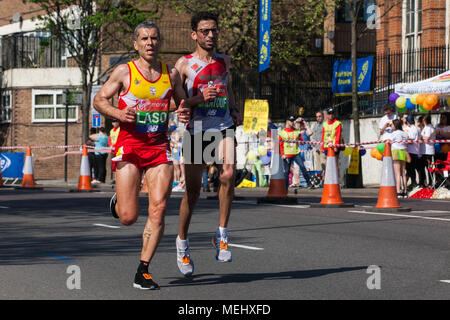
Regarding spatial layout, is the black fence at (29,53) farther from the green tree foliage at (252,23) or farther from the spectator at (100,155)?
the spectator at (100,155)

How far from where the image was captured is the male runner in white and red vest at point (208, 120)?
8.23 m

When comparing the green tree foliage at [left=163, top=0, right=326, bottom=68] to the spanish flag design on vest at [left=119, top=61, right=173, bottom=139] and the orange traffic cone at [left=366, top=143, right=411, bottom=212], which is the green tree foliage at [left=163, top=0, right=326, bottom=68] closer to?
the orange traffic cone at [left=366, top=143, right=411, bottom=212]

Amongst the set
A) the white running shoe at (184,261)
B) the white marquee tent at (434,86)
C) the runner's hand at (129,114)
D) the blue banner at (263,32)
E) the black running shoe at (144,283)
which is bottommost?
the black running shoe at (144,283)

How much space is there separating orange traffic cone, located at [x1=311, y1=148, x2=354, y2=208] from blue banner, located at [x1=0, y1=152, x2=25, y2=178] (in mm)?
16758

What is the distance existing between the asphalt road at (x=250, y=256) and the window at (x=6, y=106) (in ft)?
103

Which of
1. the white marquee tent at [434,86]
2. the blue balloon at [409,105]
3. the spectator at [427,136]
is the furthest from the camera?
the blue balloon at [409,105]

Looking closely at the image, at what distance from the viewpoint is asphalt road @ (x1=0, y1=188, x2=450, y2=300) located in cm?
712

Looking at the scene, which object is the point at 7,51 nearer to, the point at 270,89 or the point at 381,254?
the point at 270,89

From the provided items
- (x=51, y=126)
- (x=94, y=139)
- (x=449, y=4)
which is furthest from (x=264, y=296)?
(x=51, y=126)

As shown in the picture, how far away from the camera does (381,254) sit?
→ 9.48 meters

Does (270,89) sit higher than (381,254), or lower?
higher

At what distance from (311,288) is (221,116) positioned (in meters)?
1.94

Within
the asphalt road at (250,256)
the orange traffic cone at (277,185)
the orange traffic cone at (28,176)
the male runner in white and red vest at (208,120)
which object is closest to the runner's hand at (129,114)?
the male runner in white and red vest at (208,120)

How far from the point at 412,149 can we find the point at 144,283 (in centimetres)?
1474
